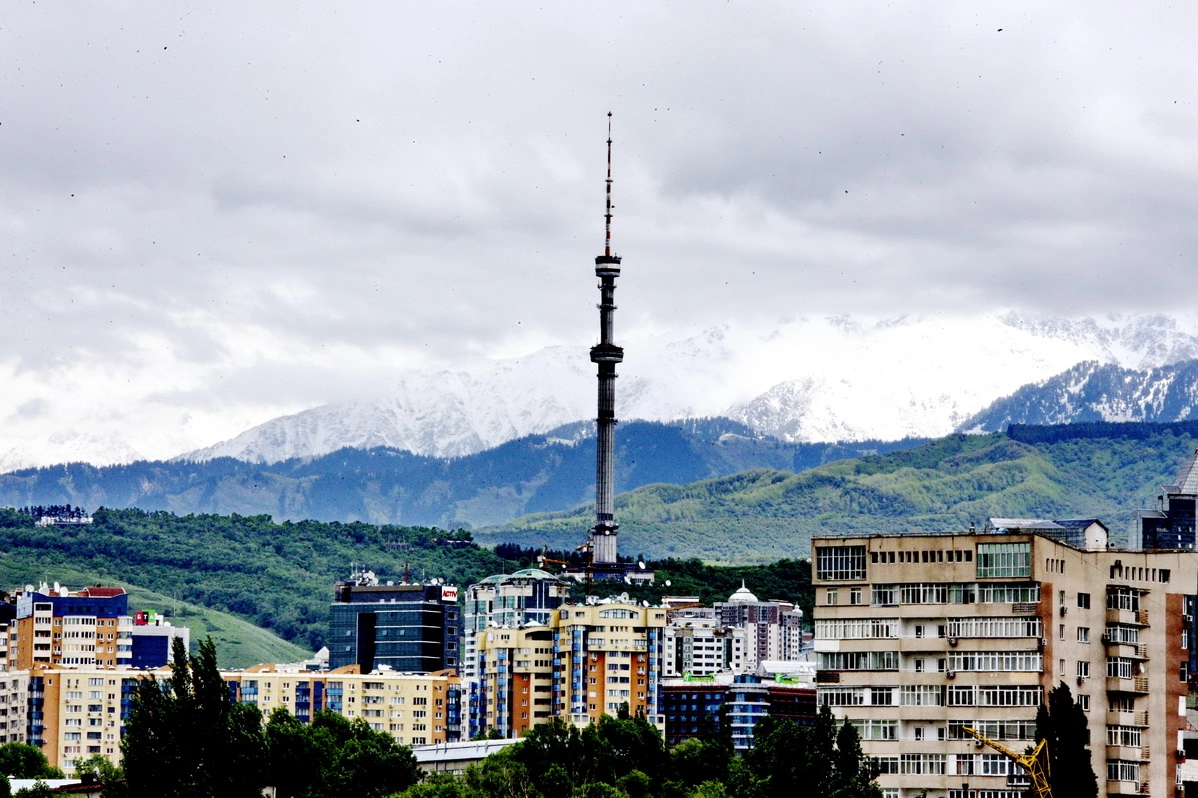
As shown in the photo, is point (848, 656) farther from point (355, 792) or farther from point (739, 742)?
point (739, 742)

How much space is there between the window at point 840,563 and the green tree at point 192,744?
924 inches

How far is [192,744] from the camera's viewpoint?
316ft

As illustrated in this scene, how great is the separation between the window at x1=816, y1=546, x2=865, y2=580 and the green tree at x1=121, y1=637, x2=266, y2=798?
77.0ft

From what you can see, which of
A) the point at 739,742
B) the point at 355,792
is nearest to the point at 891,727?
the point at 355,792

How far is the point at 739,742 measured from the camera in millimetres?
193125

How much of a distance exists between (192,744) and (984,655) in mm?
30848

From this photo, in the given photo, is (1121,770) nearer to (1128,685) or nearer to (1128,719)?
(1128,719)

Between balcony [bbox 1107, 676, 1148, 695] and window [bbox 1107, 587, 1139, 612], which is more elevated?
window [bbox 1107, 587, 1139, 612]

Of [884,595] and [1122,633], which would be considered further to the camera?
[1122,633]

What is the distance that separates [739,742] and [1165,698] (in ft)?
314

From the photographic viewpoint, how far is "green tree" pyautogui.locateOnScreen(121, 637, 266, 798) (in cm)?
9594

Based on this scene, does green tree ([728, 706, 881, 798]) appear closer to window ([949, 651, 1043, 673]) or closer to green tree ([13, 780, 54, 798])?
window ([949, 651, 1043, 673])

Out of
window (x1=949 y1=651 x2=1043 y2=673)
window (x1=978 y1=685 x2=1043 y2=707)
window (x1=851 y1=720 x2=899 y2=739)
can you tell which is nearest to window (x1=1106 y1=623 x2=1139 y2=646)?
window (x1=949 y1=651 x2=1043 y2=673)

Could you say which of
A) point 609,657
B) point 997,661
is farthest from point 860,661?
point 609,657
